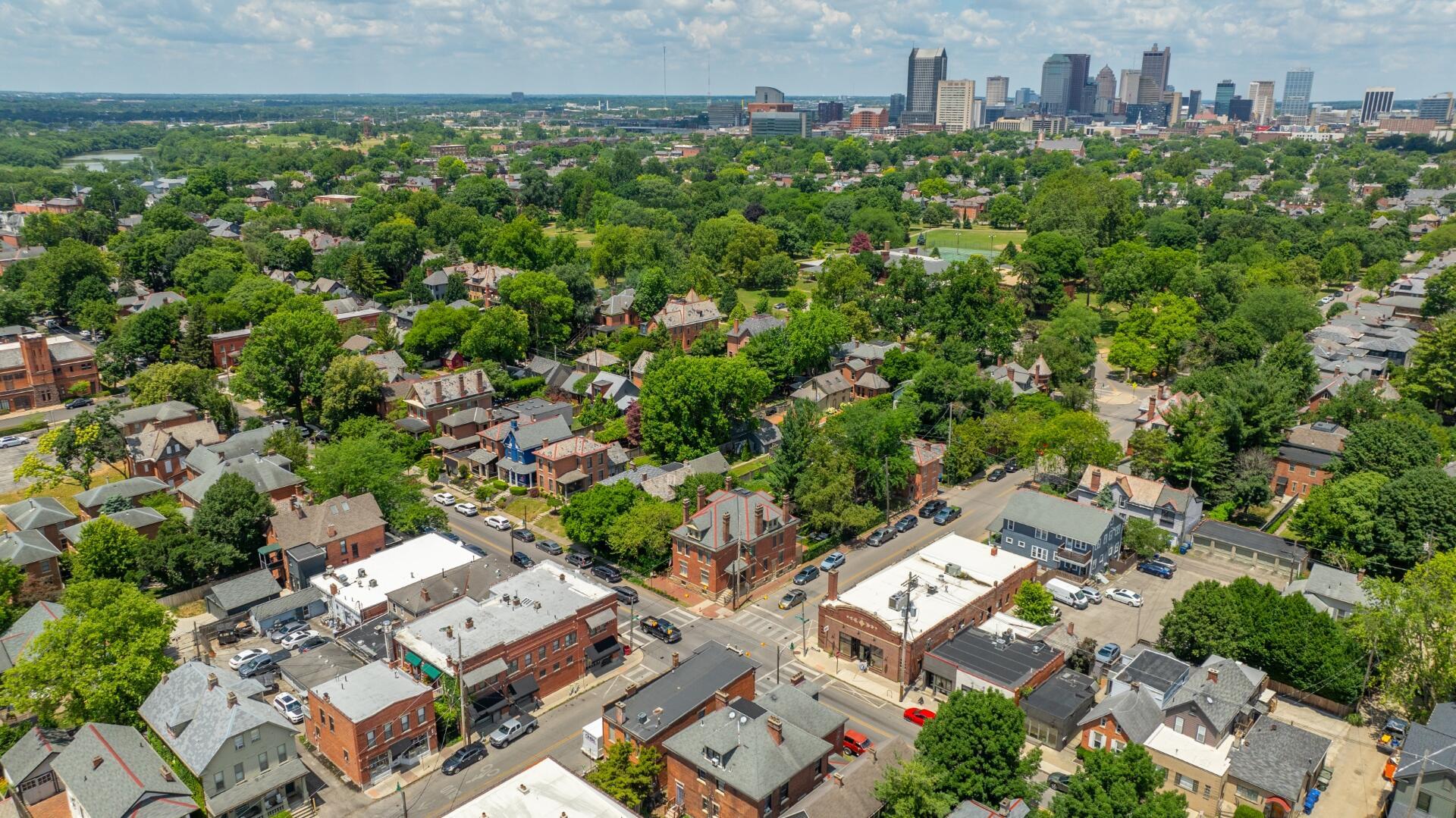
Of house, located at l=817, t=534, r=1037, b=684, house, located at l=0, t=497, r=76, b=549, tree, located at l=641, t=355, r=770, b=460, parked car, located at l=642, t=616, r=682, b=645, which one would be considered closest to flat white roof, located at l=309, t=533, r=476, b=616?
parked car, located at l=642, t=616, r=682, b=645

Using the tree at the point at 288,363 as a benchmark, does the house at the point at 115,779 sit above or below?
below

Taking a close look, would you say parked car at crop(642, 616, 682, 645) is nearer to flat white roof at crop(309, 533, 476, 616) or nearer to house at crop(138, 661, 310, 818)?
flat white roof at crop(309, 533, 476, 616)

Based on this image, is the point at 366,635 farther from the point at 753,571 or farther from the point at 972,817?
the point at 972,817

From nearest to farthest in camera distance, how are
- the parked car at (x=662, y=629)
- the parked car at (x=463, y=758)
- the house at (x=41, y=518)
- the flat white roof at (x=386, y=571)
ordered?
the parked car at (x=463, y=758) → the parked car at (x=662, y=629) → the flat white roof at (x=386, y=571) → the house at (x=41, y=518)

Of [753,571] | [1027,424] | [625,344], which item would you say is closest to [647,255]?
[625,344]

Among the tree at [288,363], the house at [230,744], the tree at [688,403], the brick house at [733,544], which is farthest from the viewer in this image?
the tree at [288,363]

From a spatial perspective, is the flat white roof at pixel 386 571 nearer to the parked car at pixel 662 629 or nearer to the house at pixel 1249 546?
the parked car at pixel 662 629

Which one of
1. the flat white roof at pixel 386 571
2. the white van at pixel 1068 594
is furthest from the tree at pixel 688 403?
the white van at pixel 1068 594
